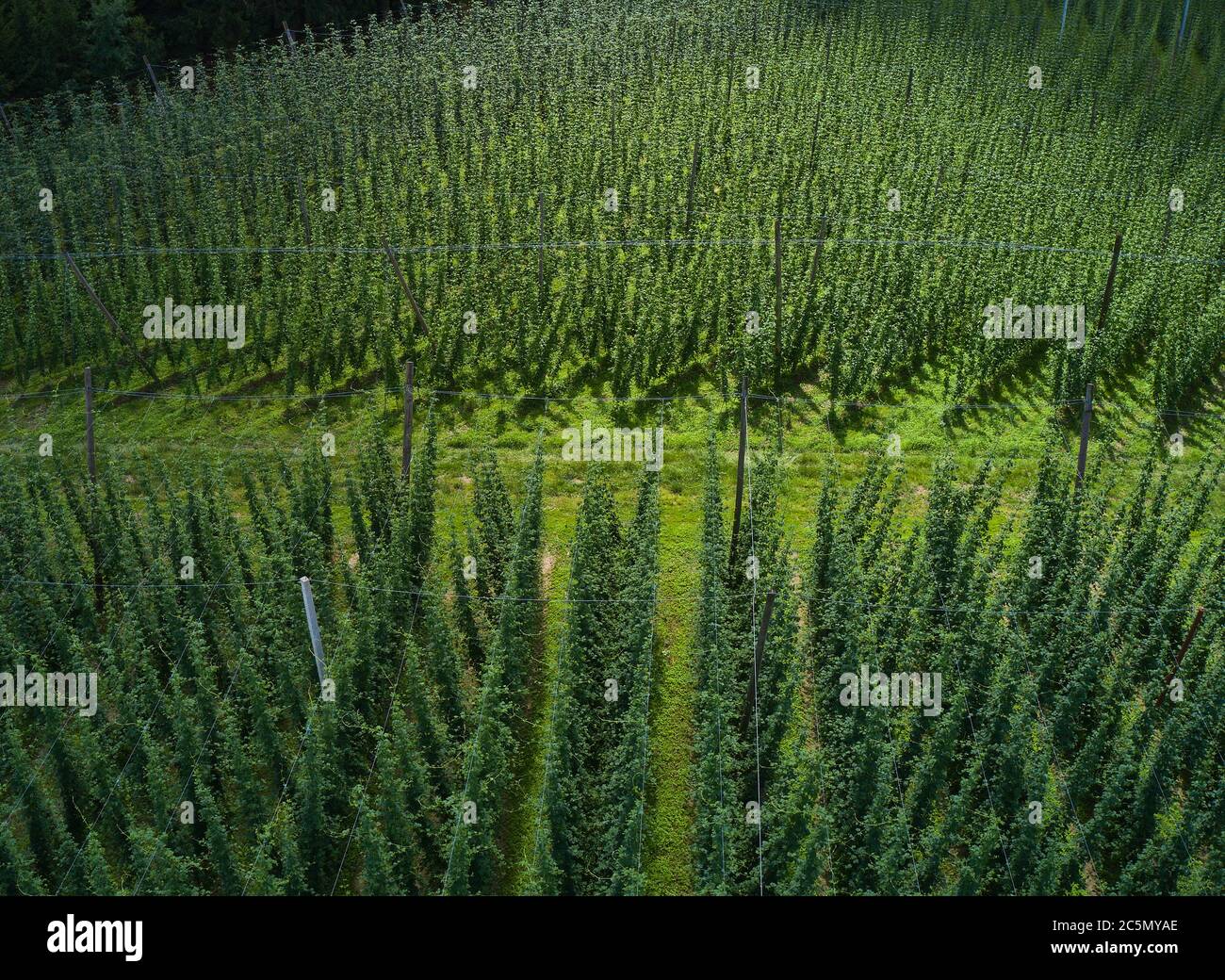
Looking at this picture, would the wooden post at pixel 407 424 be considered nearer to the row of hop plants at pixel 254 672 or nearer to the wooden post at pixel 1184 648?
the row of hop plants at pixel 254 672

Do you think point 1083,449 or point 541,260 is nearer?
point 1083,449

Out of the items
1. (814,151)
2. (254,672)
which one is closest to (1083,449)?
(254,672)

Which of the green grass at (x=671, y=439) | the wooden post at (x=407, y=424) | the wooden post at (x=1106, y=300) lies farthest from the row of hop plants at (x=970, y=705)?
the wooden post at (x=1106, y=300)

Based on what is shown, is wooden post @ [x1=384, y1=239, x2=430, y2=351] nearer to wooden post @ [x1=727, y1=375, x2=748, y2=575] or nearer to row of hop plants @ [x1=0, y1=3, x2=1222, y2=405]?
row of hop plants @ [x1=0, y1=3, x2=1222, y2=405]

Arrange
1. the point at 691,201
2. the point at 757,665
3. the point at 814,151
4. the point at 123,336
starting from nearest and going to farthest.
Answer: the point at 757,665
the point at 123,336
the point at 691,201
the point at 814,151

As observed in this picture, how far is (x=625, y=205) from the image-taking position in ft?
88.0

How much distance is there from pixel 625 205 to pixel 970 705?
56.1ft

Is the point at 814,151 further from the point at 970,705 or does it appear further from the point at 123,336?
the point at 970,705

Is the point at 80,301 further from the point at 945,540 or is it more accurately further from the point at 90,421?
the point at 945,540

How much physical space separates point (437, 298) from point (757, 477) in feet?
31.4

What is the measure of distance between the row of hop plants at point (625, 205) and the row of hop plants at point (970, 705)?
5.61m

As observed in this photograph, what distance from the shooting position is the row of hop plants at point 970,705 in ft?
37.6

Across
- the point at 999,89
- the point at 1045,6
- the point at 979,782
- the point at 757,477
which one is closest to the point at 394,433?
the point at 757,477

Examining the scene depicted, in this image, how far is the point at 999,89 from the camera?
33.4 m
